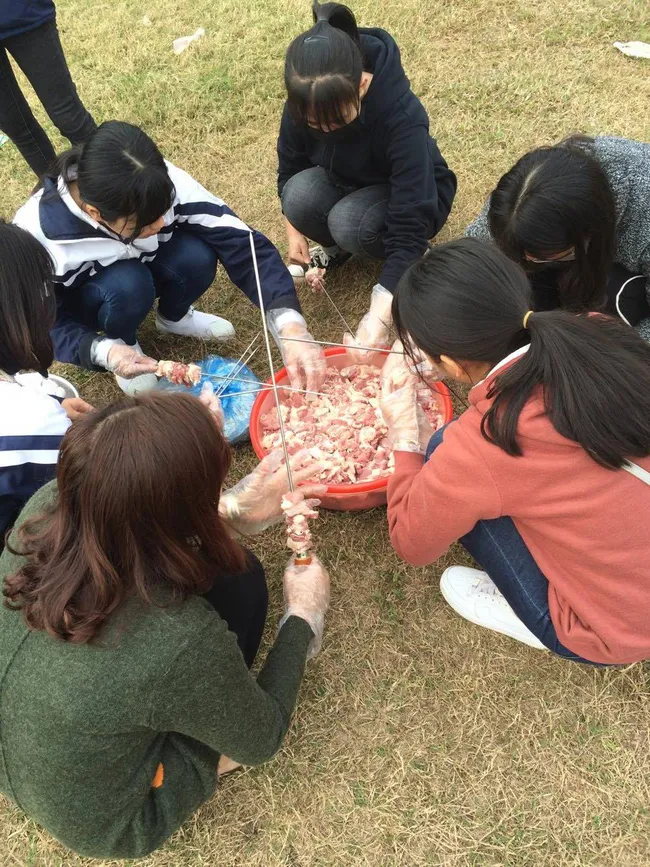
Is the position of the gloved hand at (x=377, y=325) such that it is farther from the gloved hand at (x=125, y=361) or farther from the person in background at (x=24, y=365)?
the person in background at (x=24, y=365)

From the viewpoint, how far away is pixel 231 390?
8.36ft

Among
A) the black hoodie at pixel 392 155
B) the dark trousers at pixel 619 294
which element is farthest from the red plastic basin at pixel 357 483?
the dark trousers at pixel 619 294

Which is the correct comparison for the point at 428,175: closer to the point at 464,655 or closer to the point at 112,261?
the point at 112,261

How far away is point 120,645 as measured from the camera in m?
1.17

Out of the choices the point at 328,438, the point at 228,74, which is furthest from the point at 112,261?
the point at 228,74

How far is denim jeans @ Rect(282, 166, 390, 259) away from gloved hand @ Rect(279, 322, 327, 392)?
54 cm

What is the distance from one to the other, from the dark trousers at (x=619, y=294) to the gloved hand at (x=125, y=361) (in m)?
1.39


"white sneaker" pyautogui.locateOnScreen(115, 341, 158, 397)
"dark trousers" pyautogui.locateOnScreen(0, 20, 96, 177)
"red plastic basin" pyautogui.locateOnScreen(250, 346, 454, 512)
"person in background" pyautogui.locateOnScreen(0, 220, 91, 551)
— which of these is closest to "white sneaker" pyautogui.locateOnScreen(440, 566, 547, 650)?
"red plastic basin" pyautogui.locateOnScreen(250, 346, 454, 512)

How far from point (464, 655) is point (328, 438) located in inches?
33.0

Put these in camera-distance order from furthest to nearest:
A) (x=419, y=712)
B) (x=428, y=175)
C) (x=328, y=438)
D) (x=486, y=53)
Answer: (x=486, y=53) < (x=428, y=175) < (x=328, y=438) < (x=419, y=712)

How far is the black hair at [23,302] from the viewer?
162 cm

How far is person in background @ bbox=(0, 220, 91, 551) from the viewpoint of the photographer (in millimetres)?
1606

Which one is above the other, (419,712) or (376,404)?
(376,404)

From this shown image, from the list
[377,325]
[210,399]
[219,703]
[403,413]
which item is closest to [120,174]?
[210,399]
